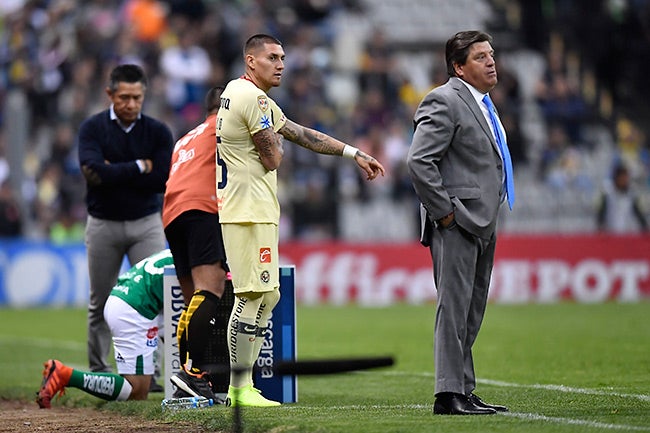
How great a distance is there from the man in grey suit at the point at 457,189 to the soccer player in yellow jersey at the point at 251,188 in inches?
22.9

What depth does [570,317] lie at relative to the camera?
18.5 meters

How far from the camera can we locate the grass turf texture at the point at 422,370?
24.5 feet

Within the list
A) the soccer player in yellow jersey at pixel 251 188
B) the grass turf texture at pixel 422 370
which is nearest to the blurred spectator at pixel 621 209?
the grass turf texture at pixel 422 370

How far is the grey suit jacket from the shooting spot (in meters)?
7.56

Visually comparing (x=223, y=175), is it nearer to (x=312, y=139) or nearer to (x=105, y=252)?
(x=312, y=139)

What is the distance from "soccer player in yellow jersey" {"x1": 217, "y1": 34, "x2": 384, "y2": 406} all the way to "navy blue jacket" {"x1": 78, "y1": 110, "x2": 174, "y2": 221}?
2.20 meters

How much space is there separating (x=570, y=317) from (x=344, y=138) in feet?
23.4

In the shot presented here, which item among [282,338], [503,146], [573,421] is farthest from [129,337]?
[573,421]

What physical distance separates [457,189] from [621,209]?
620 inches

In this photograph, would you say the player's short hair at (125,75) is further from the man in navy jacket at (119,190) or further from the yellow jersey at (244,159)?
the yellow jersey at (244,159)

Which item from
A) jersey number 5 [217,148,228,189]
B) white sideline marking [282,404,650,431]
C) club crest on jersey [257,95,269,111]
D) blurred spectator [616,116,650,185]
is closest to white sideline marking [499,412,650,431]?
white sideline marking [282,404,650,431]

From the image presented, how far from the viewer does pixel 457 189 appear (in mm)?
7633

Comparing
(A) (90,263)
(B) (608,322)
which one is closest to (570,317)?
(B) (608,322)

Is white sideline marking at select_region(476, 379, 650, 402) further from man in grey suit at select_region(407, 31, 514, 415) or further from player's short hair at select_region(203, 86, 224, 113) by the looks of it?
player's short hair at select_region(203, 86, 224, 113)
